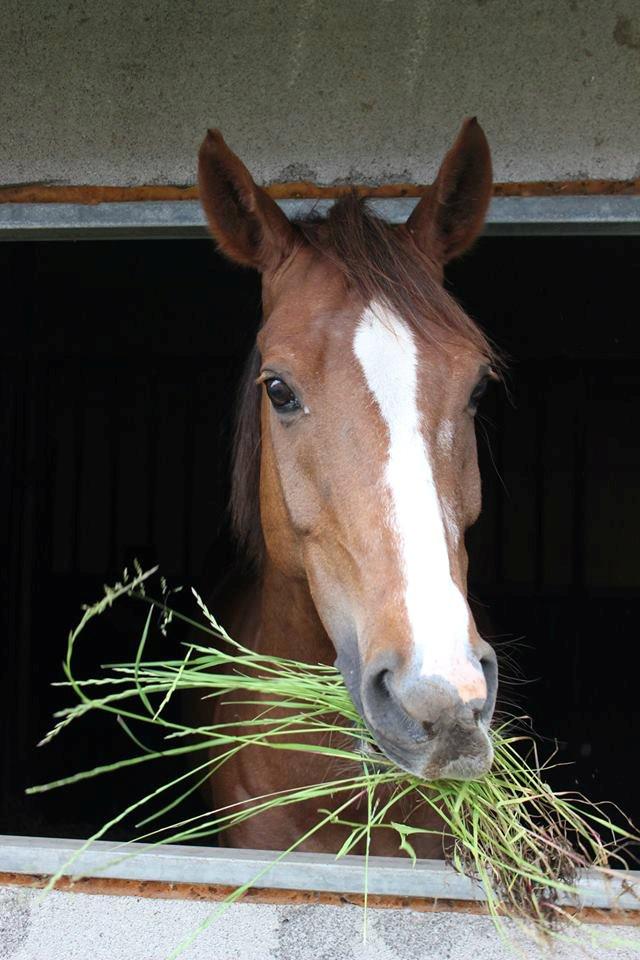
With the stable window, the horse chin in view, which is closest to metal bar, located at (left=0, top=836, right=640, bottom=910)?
the horse chin

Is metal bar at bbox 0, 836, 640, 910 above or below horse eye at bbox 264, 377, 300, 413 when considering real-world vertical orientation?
below

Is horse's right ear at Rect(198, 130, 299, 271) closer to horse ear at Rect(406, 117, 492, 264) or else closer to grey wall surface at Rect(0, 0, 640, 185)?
horse ear at Rect(406, 117, 492, 264)

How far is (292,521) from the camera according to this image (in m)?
1.96

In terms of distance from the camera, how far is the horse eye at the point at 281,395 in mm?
1920

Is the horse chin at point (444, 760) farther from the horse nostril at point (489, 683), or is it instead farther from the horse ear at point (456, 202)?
the horse ear at point (456, 202)

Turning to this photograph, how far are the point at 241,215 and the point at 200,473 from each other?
7.10 meters

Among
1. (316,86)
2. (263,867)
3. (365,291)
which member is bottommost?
(263,867)

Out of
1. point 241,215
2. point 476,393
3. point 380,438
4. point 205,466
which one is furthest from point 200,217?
point 205,466

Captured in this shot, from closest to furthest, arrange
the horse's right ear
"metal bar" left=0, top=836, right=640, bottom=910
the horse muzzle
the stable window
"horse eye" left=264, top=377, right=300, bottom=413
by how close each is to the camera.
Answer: the horse muzzle < "metal bar" left=0, top=836, right=640, bottom=910 < "horse eye" left=264, top=377, right=300, bottom=413 < the horse's right ear < the stable window

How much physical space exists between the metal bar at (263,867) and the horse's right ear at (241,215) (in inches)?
55.0

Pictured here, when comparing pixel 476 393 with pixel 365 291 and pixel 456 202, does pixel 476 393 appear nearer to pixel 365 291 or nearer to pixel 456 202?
pixel 365 291

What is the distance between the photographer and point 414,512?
1.57 m

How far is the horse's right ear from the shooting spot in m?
2.16

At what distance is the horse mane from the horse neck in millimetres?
156
